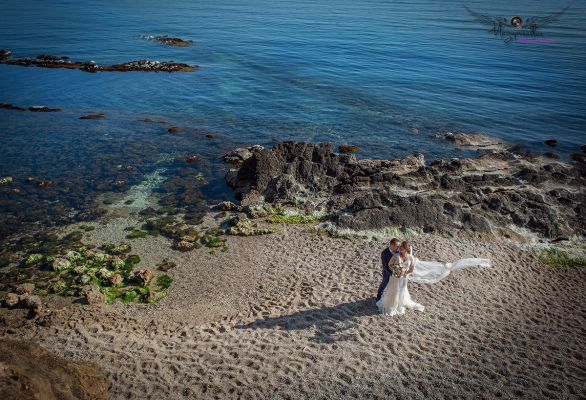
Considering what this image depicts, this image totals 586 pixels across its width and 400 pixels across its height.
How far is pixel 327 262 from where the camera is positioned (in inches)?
766

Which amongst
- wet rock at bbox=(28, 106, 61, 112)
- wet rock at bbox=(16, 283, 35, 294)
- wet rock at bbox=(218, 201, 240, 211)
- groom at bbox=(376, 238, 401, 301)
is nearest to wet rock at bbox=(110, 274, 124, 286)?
wet rock at bbox=(16, 283, 35, 294)

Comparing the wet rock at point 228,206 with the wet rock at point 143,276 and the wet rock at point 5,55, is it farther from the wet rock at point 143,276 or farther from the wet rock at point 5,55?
the wet rock at point 5,55

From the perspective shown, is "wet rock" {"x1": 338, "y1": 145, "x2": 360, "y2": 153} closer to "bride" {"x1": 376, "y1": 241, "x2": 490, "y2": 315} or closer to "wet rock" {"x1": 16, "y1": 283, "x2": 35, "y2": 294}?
"bride" {"x1": 376, "y1": 241, "x2": 490, "y2": 315}

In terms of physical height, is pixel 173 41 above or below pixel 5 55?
above

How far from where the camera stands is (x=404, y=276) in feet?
48.6

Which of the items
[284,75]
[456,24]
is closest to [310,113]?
[284,75]

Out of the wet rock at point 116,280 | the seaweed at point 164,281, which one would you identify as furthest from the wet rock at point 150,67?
the seaweed at point 164,281

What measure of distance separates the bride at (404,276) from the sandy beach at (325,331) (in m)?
0.45

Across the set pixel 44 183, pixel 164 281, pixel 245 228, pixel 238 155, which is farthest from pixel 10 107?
pixel 164 281

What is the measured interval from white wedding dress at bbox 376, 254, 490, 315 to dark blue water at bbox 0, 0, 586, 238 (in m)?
16.1

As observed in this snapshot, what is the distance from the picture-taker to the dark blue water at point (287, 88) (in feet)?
118

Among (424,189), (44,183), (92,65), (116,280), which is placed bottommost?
(116,280)

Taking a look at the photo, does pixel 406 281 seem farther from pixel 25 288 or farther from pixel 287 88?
pixel 287 88

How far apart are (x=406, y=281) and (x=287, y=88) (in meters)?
41.1
